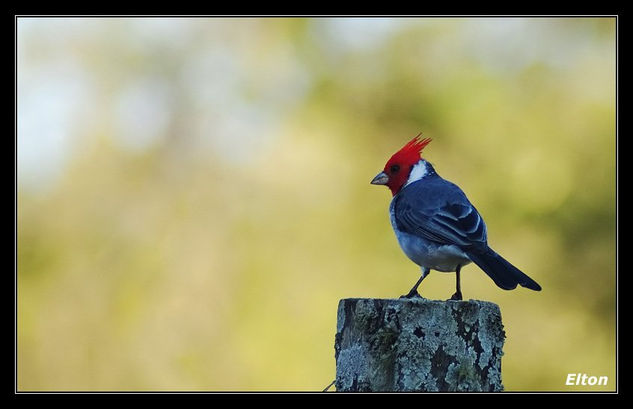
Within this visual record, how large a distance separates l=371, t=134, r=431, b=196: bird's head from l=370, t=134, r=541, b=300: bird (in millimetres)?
310

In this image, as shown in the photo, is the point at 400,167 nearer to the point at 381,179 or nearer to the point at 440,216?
the point at 381,179

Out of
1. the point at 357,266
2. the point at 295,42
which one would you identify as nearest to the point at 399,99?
the point at 295,42

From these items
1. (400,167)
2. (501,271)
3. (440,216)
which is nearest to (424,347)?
(501,271)

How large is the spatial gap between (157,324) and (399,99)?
12.3 feet

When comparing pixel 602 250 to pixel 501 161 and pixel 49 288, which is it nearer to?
pixel 501 161

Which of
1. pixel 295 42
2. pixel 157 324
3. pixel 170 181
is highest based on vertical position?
pixel 295 42

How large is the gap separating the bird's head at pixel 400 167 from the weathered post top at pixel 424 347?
2.65 m

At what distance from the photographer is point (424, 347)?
13.4 ft

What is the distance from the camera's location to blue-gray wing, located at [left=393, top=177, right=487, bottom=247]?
5609 mm

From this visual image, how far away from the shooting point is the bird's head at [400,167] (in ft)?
22.2

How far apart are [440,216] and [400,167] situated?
108cm

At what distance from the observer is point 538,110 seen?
33.9 ft

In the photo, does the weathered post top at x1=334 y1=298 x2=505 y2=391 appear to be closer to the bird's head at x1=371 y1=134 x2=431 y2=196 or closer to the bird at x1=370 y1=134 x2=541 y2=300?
the bird at x1=370 y1=134 x2=541 y2=300

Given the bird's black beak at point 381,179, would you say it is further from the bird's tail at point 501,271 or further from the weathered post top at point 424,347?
the weathered post top at point 424,347
